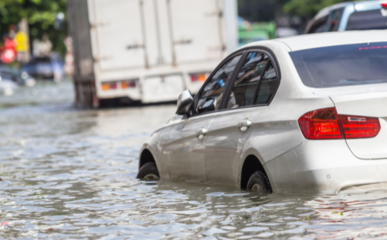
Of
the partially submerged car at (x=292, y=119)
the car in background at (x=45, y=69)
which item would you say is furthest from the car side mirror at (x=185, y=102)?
the car in background at (x=45, y=69)

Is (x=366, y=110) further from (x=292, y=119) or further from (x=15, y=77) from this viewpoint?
(x=15, y=77)

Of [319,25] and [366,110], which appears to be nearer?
[366,110]

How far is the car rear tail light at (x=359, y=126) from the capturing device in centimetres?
518

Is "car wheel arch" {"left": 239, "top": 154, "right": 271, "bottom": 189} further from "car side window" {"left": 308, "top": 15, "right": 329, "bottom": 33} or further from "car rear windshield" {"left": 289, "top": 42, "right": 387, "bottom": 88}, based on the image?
"car side window" {"left": 308, "top": 15, "right": 329, "bottom": 33}

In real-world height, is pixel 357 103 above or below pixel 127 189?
above

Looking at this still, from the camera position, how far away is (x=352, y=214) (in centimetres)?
528

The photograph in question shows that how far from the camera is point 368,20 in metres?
12.6

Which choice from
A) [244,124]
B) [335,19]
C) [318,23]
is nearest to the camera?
[244,124]

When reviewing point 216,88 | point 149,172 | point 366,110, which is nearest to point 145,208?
point 216,88

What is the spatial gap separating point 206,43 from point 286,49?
13677 millimetres

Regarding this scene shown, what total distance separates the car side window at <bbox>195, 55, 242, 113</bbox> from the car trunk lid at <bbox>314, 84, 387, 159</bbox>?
145 centimetres

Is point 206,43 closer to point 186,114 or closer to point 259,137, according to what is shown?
point 186,114

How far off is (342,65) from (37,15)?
53900 mm

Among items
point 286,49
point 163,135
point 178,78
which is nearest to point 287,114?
point 286,49
